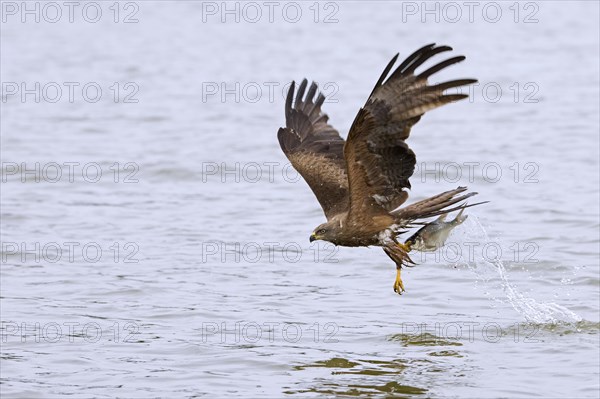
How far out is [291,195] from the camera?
1559cm

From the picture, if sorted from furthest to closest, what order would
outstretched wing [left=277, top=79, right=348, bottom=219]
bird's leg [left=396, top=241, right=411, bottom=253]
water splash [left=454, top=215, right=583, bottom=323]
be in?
water splash [left=454, top=215, right=583, bottom=323]
outstretched wing [left=277, top=79, right=348, bottom=219]
bird's leg [left=396, top=241, right=411, bottom=253]

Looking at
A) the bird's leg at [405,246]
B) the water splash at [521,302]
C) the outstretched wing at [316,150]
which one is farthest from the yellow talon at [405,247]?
the water splash at [521,302]

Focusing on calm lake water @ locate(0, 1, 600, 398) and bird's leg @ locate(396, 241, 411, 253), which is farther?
bird's leg @ locate(396, 241, 411, 253)

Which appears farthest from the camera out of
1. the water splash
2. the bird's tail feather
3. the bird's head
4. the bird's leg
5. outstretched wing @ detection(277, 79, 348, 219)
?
the water splash

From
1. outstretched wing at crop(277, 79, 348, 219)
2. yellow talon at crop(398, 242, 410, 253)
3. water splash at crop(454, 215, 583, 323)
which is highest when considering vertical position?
outstretched wing at crop(277, 79, 348, 219)

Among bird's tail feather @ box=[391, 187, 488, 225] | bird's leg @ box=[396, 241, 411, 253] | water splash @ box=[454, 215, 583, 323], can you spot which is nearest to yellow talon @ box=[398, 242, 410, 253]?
bird's leg @ box=[396, 241, 411, 253]

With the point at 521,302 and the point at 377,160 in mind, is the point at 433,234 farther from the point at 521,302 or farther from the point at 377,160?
the point at 521,302

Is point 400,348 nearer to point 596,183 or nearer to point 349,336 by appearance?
point 349,336

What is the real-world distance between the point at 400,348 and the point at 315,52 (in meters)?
15.9

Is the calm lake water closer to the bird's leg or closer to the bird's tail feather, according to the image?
the bird's leg

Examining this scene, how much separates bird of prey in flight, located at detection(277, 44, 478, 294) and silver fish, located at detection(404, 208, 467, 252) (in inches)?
2.5

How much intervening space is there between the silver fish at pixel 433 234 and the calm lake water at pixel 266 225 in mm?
642

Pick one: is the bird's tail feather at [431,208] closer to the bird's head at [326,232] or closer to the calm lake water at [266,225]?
the bird's head at [326,232]

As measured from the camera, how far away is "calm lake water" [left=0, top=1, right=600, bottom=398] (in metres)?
9.34
